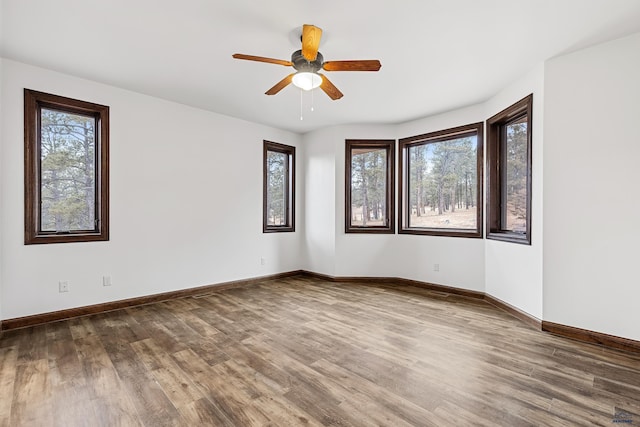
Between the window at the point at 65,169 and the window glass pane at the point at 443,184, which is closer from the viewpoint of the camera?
the window at the point at 65,169

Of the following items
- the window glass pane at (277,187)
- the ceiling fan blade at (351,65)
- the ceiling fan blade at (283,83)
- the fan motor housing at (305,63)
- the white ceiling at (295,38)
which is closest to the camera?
the white ceiling at (295,38)

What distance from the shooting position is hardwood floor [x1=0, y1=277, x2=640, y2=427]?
1799 millimetres

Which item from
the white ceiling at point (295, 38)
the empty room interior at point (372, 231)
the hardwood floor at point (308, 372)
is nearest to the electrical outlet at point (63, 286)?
the empty room interior at point (372, 231)

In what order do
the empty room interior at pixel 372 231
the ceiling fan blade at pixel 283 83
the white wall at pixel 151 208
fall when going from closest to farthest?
the empty room interior at pixel 372 231 < the ceiling fan blade at pixel 283 83 < the white wall at pixel 151 208

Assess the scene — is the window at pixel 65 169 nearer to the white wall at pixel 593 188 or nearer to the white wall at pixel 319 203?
the white wall at pixel 319 203

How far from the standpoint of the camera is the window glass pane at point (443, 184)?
4.50m

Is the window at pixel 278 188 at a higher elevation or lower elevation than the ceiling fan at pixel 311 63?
lower

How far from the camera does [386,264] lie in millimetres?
5250

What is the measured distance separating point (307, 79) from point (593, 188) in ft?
9.17

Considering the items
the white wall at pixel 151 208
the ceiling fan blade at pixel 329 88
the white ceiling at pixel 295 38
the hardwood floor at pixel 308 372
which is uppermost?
the white ceiling at pixel 295 38

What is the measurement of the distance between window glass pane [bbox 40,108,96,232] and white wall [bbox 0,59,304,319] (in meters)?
0.23

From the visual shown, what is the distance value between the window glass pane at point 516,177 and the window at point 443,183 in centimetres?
38

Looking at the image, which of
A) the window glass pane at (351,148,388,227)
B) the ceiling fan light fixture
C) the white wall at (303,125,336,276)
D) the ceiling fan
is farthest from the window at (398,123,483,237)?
the ceiling fan light fixture

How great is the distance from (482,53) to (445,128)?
180cm
